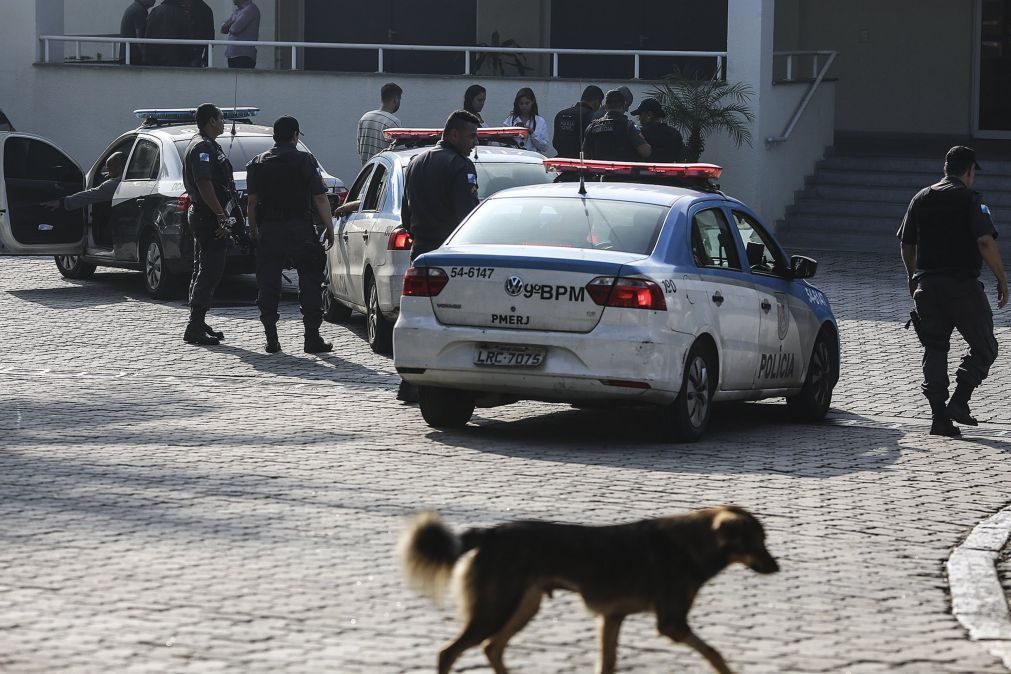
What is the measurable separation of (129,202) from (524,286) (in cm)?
889

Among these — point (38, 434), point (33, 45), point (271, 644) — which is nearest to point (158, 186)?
point (38, 434)

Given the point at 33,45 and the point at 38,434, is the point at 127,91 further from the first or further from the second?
the point at 38,434

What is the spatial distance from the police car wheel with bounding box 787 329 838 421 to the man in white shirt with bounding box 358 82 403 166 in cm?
788

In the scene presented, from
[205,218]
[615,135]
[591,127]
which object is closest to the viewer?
[205,218]

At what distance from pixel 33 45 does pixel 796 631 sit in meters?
21.4

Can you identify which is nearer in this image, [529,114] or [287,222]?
[287,222]

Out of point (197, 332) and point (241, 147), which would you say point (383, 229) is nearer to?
point (197, 332)

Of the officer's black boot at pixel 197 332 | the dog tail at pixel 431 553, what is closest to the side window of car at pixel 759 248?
the officer's black boot at pixel 197 332

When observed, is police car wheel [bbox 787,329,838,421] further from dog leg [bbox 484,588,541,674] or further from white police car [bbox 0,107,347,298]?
white police car [bbox 0,107,347,298]

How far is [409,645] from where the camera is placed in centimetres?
595

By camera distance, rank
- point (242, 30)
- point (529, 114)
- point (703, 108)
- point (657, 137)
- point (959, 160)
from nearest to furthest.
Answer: point (959, 160)
point (657, 137)
point (529, 114)
point (703, 108)
point (242, 30)

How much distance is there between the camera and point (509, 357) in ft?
32.8

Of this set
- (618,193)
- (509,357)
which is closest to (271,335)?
(618,193)

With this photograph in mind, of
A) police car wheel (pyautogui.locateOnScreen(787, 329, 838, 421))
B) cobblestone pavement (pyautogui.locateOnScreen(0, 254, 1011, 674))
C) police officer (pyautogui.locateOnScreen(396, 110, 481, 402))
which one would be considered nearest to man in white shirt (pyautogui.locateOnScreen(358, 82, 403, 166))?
cobblestone pavement (pyautogui.locateOnScreen(0, 254, 1011, 674))
